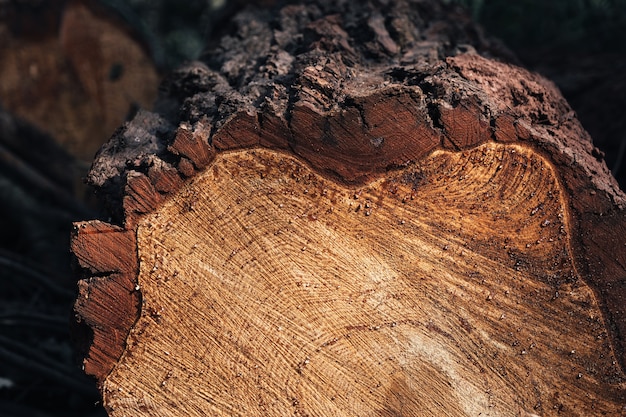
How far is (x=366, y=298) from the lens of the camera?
→ 167 centimetres

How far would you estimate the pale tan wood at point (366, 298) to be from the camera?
1625 millimetres

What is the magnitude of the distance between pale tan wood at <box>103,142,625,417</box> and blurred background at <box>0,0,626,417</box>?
1.06 meters

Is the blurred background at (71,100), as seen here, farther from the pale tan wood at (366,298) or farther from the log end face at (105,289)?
the pale tan wood at (366,298)

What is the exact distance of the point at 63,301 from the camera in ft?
9.72

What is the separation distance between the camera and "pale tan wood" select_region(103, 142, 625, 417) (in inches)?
64.0

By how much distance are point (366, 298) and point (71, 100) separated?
3.00 meters

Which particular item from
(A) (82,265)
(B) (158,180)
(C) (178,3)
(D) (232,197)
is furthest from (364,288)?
(C) (178,3)

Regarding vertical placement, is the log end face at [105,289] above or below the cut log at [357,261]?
below

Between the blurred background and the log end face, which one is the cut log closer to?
the log end face

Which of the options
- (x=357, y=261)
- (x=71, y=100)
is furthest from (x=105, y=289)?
(x=71, y=100)

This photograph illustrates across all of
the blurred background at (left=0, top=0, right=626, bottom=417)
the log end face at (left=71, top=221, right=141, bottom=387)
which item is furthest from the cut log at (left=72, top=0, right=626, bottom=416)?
the blurred background at (left=0, top=0, right=626, bottom=417)

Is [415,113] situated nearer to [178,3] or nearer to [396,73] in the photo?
[396,73]

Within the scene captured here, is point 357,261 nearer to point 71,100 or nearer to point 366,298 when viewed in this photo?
point 366,298

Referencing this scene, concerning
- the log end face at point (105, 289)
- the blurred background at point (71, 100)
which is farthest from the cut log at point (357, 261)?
the blurred background at point (71, 100)
